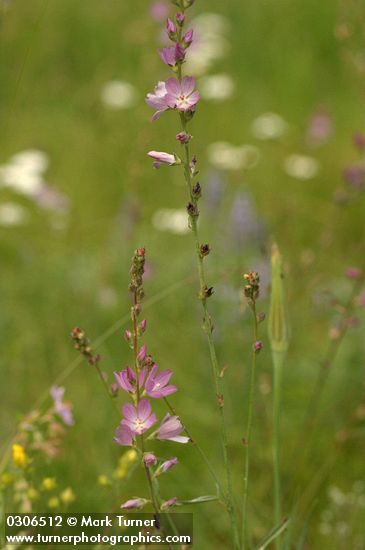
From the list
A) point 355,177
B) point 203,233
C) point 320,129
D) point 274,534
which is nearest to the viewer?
point 274,534

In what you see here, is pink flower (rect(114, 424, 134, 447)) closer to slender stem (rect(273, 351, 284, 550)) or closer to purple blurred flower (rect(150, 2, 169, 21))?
slender stem (rect(273, 351, 284, 550))

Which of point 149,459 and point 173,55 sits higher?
point 173,55

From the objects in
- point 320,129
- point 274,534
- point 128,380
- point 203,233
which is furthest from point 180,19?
point 320,129

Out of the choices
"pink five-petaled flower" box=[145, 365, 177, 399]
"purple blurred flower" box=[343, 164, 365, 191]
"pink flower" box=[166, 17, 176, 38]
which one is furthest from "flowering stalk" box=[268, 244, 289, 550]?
"purple blurred flower" box=[343, 164, 365, 191]

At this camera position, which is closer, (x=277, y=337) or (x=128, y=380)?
(x=128, y=380)

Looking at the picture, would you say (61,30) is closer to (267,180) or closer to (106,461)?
(267,180)

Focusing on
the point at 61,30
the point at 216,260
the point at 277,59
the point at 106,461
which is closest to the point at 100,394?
the point at 106,461

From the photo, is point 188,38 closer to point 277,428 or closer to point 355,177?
point 277,428
